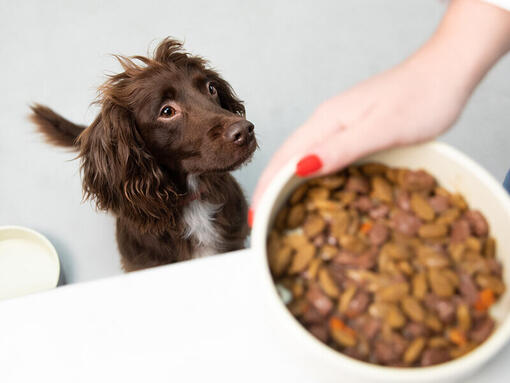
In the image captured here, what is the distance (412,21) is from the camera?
2225 millimetres

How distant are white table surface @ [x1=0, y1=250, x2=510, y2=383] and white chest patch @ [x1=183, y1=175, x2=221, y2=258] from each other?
0.73 meters

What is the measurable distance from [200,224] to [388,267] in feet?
3.10

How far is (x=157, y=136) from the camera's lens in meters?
1.20

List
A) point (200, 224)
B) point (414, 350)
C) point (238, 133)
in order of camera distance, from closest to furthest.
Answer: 1. point (414, 350)
2. point (238, 133)
3. point (200, 224)

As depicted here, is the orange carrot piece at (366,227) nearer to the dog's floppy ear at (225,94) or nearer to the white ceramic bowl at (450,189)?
the white ceramic bowl at (450,189)

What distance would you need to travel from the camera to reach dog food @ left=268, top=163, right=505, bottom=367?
497 mm

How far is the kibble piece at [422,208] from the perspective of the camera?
21.6 inches

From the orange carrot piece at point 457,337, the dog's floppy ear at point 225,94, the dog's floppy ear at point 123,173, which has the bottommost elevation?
the dog's floppy ear at point 123,173

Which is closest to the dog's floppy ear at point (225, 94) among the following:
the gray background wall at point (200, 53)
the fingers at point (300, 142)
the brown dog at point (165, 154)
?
the brown dog at point (165, 154)

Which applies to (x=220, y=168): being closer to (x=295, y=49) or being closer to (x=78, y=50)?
(x=295, y=49)

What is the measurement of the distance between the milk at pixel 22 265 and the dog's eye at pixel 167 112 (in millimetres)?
959

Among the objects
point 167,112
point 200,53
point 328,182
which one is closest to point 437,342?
point 328,182

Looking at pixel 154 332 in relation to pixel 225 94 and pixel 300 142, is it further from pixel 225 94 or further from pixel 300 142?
pixel 225 94

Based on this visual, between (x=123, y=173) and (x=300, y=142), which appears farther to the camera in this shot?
(x=123, y=173)
